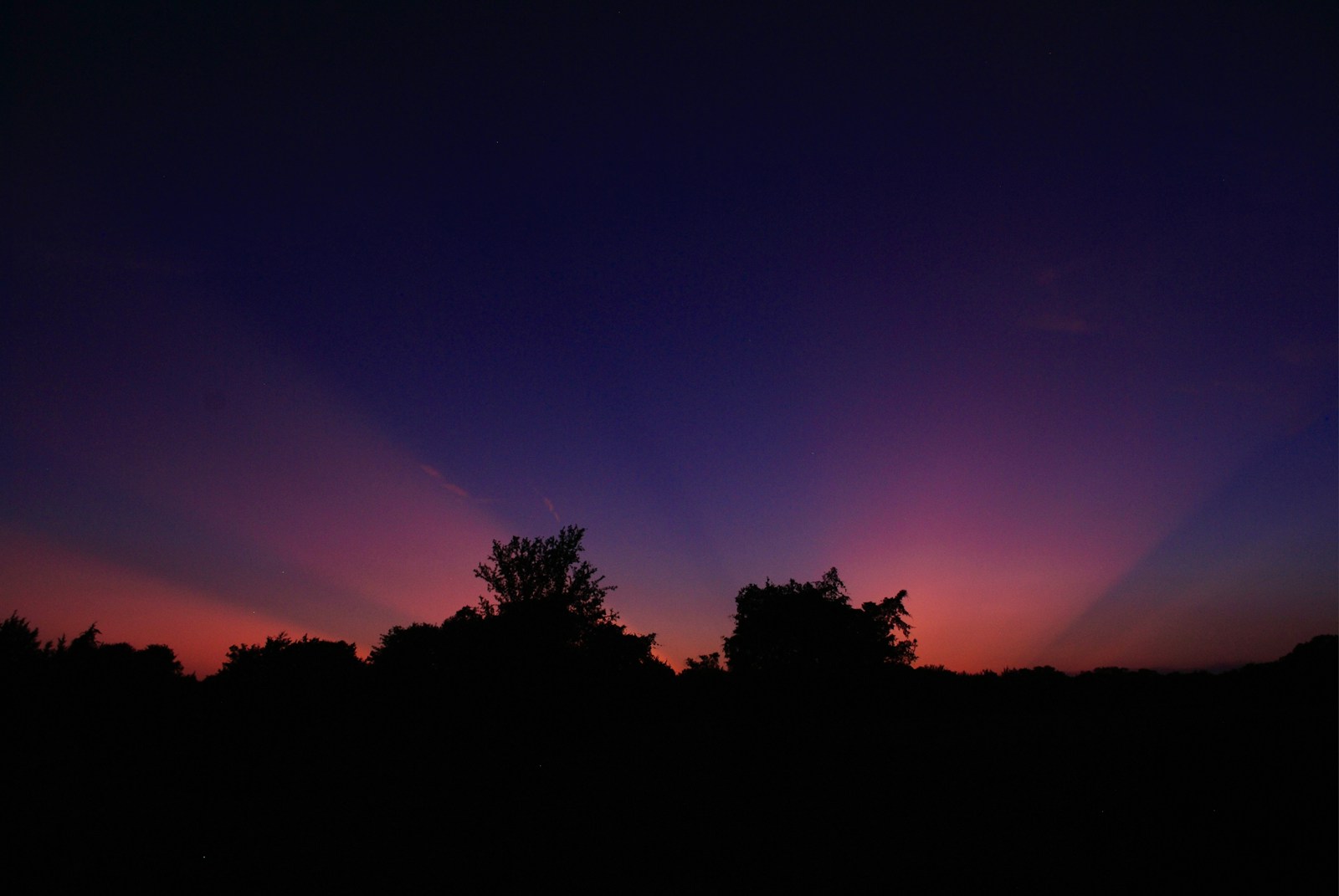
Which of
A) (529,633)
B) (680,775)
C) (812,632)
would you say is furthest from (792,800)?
(812,632)

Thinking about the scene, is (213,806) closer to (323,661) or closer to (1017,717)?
(323,661)

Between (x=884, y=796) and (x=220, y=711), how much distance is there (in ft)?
110

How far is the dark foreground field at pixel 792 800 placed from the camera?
6.79 meters

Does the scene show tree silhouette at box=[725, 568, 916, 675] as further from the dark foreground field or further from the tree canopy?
the dark foreground field

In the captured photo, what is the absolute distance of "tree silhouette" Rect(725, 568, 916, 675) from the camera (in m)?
45.6

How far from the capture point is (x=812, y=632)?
46.4 m

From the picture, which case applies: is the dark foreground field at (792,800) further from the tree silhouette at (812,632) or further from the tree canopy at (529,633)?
the tree silhouette at (812,632)

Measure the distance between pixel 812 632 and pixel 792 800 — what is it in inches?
1493

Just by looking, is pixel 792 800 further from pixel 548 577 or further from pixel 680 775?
pixel 548 577

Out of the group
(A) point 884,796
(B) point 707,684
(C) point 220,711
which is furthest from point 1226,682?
(C) point 220,711

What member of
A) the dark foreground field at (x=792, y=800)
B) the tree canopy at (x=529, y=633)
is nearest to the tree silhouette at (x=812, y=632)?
the tree canopy at (x=529, y=633)

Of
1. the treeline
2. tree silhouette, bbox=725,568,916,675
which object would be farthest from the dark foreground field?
tree silhouette, bbox=725,568,916,675

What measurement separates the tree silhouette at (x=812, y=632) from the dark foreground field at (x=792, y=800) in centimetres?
2234

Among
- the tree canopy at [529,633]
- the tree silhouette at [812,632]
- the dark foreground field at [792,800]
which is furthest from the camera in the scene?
the tree silhouette at [812,632]
